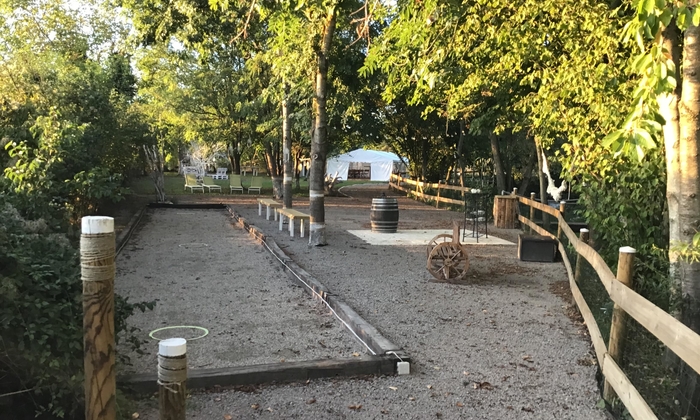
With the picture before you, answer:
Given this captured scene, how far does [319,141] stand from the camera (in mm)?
11219

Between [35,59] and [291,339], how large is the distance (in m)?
11.6

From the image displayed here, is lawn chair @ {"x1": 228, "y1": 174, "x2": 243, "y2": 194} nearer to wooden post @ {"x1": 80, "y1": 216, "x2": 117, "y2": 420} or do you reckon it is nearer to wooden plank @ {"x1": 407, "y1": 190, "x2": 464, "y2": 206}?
wooden plank @ {"x1": 407, "y1": 190, "x2": 464, "y2": 206}

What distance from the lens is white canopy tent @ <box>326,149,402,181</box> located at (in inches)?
1715

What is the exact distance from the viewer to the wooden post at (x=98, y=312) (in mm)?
2238

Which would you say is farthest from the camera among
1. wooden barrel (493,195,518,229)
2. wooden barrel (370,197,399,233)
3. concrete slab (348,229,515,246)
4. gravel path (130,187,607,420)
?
wooden barrel (493,195,518,229)

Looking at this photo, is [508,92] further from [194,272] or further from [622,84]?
[194,272]

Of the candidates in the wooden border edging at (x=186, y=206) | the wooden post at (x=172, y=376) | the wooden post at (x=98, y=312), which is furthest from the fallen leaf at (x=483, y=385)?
the wooden border edging at (x=186, y=206)

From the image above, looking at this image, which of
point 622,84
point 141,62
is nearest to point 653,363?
point 622,84

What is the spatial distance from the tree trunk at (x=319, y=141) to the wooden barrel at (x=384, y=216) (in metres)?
2.70

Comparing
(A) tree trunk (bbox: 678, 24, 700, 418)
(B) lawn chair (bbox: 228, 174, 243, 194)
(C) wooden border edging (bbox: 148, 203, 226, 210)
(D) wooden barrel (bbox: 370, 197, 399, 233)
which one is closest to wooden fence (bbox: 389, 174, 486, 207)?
(D) wooden barrel (bbox: 370, 197, 399, 233)

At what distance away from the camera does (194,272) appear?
8.67 meters

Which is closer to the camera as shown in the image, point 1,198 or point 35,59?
point 1,198

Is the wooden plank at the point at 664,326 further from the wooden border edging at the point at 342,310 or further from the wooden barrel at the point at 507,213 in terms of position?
the wooden barrel at the point at 507,213

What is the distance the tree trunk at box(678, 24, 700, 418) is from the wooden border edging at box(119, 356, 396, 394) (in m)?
2.44
